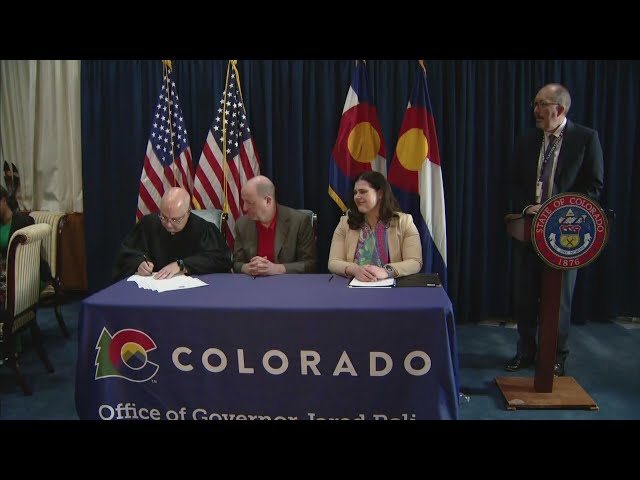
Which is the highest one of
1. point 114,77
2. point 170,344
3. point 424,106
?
point 114,77

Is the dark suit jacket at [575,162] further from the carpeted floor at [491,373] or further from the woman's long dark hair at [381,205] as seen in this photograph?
the carpeted floor at [491,373]

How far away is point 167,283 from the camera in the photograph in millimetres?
2951

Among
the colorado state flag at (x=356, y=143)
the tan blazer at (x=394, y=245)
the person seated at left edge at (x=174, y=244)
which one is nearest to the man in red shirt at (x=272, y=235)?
the person seated at left edge at (x=174, y=244)

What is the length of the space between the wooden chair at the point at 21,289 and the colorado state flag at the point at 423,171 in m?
2.61

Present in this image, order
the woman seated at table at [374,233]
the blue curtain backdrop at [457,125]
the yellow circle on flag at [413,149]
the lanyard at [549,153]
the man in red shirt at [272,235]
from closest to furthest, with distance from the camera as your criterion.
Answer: the woman seated at table at [374,233] < the lanyard at [549,153] < the man in red shirt at [272,235] < the yellow circle on flag at [413,149] < the blue curtain backdrop at [457,125]

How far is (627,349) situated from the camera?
411 centimetres

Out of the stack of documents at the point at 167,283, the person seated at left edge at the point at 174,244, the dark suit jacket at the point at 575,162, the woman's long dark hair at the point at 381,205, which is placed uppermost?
the dark suit jacket at the point at 575,162

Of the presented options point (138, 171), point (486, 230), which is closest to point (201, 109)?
point (138, 171)

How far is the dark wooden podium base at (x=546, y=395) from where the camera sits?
3.09 metres

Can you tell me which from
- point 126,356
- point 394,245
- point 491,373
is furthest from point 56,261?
point 491,373

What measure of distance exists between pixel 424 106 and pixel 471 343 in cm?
188
